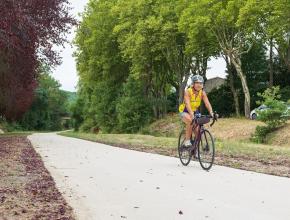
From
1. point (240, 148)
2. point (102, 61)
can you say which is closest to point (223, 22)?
point (102, 61)

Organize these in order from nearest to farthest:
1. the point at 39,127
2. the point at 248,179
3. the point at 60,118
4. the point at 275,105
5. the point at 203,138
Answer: the point at 248,179 < the point at 203,138 < the point at 275,105 < the point at 39,127 < the point at 60,118

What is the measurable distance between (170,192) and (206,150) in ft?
10.1

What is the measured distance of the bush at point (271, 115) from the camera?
86.7 ft

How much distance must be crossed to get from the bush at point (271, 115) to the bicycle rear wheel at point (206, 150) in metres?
15.7

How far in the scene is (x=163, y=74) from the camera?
5272cm

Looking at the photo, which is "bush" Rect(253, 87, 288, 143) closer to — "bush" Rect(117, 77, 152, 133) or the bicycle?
the bicycle

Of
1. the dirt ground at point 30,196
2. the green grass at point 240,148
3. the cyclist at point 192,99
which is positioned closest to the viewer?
the dirt ground at point 30,196

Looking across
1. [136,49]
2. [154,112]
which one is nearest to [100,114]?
[154,112]

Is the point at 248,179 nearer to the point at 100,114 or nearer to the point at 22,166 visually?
the point at 22,166

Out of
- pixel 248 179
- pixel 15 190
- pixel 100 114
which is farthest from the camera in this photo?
pixel 100 114

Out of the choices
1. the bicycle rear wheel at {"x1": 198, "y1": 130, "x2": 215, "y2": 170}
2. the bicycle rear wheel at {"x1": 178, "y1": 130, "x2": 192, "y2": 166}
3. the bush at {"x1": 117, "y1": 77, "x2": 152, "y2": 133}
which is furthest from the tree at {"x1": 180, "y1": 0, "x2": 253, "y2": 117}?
the bicycle rear wheel at {"x1": 198, "y1": 130, "x2": 215, "y2": 170}

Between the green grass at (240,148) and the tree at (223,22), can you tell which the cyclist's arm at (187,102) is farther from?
the tree at (223,22)

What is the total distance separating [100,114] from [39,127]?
55.4 m

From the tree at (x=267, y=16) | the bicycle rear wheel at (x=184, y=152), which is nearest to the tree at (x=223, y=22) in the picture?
the tree at (x=267, y=16)
